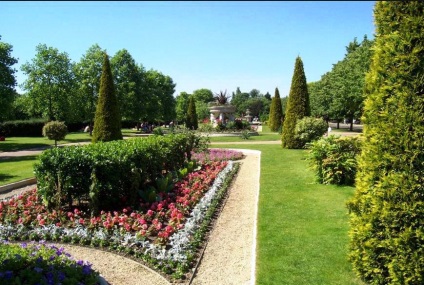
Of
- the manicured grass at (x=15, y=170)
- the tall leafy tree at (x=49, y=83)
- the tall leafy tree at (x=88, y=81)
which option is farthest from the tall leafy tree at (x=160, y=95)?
the manicured grass at (x=15, y=170)

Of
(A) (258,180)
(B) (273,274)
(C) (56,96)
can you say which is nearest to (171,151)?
(A) (258,180)

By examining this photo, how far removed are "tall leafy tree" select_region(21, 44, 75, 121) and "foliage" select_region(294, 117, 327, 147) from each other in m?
25.7

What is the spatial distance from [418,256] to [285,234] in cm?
303

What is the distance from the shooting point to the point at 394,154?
4.79 metres

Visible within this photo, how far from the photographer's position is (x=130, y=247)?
267 inches

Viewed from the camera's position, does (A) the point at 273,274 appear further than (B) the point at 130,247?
No

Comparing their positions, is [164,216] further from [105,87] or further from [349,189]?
[105,87]

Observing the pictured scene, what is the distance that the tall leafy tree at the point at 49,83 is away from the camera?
35.5 meters

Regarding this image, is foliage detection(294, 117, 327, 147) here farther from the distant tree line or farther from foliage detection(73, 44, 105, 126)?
foliage detection(73, 44, 105, 126)

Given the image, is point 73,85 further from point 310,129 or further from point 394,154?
point 394,154

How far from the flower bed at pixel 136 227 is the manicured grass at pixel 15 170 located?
3.93 m

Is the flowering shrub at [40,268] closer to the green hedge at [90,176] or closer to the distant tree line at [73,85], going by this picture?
the green hedge at [90,176]

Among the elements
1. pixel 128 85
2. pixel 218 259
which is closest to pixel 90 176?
pixel 218 259

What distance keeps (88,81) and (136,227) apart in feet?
113
